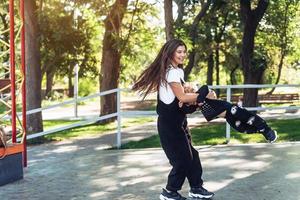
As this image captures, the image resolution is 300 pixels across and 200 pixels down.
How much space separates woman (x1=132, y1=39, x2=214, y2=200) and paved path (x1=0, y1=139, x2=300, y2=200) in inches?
22.0

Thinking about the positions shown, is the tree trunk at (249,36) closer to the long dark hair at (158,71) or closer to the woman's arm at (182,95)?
the long dark hair at (158,71)

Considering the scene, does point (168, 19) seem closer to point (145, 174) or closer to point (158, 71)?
point (145, 174)

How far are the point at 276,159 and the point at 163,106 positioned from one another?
3631 mm

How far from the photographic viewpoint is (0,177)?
23.5ft

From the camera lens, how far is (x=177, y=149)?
5730 millimetres

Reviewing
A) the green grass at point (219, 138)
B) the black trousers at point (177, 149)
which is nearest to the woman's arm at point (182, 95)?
the black trousers at point (177, 149)

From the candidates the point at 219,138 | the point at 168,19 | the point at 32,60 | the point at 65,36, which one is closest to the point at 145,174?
the point at 219,138

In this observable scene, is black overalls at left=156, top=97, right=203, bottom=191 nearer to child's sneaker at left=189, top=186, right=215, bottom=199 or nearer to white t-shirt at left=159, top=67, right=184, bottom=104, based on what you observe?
white t-shirt at left=159, top=67, right=184, bottom=104

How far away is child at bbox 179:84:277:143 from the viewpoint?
5500 mm

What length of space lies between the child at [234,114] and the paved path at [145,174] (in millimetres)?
976

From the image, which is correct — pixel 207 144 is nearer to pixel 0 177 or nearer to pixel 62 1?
pixel 0 177

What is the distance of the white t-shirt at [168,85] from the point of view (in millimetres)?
5559

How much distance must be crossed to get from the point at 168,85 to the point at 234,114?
2.53ft

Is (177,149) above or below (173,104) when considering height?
below
